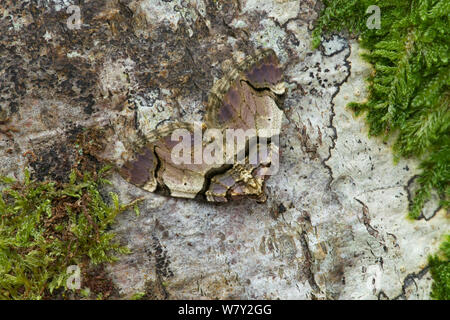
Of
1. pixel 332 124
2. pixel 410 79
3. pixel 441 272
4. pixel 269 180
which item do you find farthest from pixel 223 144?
pixel 441 272

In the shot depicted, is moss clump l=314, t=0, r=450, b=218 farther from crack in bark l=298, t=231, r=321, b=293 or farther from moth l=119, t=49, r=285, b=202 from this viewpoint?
crack in bark l=298, t=231, r=321, b=293

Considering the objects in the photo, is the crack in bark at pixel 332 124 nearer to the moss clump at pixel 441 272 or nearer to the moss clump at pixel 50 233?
the moss clump at pixel 441 272

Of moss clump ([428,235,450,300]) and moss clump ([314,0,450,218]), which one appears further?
moss clump ([428,235,450,300])

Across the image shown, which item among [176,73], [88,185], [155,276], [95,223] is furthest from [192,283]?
[176,73]

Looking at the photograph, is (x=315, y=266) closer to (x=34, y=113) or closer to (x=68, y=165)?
(x=68, y=165)

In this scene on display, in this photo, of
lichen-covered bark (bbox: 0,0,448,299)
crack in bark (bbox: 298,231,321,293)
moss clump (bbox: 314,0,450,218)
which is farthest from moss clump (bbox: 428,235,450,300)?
crack in bark (bbox: 298,231,321,293)

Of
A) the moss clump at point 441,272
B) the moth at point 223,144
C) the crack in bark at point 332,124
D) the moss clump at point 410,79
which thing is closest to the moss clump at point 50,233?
the moth at point 223,144
